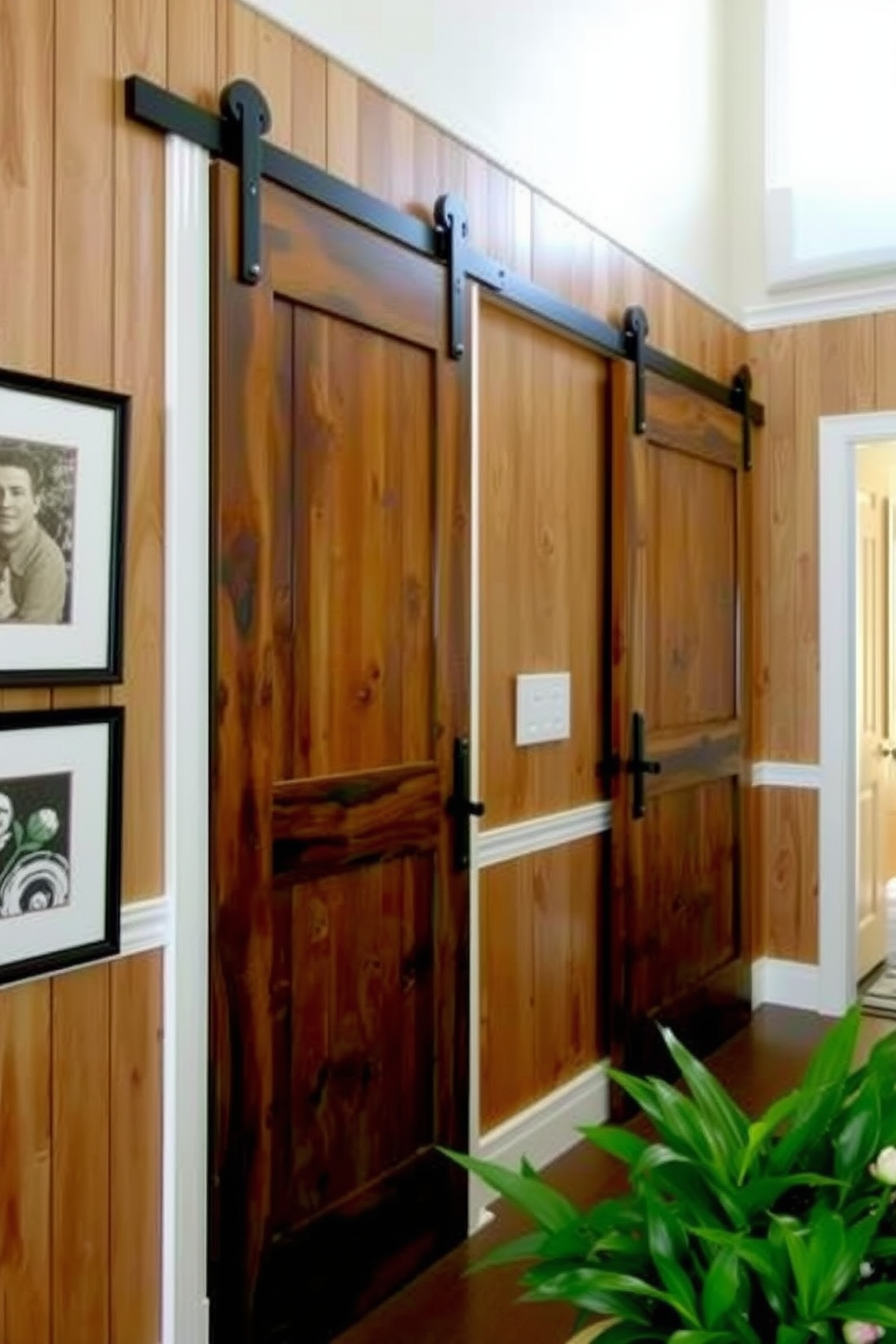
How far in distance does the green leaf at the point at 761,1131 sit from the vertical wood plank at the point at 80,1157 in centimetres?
105

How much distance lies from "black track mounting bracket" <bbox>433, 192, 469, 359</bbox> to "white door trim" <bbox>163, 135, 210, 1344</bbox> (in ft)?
2.25

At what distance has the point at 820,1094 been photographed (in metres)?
1.12

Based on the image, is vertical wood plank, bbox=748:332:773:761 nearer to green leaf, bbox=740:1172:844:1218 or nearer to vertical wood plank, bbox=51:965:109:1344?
vertical wood plank, bbox=51:965:109:1344

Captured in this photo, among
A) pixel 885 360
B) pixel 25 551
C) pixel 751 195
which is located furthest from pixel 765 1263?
pixel 751 195

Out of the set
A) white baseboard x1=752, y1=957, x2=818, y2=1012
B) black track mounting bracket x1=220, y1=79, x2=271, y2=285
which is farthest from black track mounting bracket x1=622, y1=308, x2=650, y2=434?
white baseboard x1=752, y1=957, x2=818, y2=1012

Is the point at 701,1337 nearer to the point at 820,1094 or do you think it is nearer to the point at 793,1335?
the point at 793,1335

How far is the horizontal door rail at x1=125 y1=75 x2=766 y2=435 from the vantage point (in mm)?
1832

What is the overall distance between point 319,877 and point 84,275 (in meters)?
1.12

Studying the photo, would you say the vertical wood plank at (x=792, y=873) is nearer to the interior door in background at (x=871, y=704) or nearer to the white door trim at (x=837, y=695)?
the white door trim at (x=837, y=695)

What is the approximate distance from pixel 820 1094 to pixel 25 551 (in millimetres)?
1260

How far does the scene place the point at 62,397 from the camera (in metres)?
1.65

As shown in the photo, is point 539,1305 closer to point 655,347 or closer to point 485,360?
point 485,360

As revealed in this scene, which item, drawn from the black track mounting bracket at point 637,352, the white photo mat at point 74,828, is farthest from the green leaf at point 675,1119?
the black track mounting bracket at point 637,352

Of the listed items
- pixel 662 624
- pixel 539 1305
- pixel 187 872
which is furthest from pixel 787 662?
pixel 187 872
